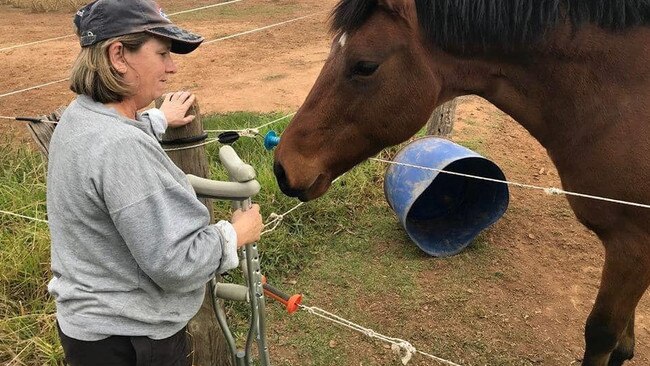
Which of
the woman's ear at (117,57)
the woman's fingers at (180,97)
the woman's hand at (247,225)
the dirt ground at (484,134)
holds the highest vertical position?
the woman's ear at (117,57)

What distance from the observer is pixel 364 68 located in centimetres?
203

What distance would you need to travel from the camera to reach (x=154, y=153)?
4.53 ft

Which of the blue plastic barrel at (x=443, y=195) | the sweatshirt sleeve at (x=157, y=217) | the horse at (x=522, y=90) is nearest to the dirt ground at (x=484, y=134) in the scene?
the blue plastic barrel at (x=443, y=195)

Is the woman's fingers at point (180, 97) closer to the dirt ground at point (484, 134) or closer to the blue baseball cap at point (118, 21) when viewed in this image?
the blue baseball cap at point (118, 21)

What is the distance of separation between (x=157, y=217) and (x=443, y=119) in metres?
3.76

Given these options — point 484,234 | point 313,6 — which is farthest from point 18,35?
point 484,234

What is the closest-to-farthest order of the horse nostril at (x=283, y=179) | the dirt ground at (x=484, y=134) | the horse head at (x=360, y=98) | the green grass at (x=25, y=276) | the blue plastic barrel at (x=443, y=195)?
the horse head at (x=360, y=98), the horse nostril at (x=283, y=179), the green grass at (x=25, y=276), the dirt ground at (x=484, y=134), the blue plastic barrel at (x=443, y=195)

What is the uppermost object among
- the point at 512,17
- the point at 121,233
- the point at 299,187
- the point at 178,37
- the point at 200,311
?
the point at 178,37

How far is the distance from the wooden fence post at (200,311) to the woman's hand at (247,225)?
61 centimetres

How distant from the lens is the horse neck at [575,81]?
192cm

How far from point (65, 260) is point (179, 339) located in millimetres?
444

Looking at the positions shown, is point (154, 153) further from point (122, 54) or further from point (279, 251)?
point (279, 251)

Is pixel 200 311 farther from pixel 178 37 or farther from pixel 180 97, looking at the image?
pixel 178 37

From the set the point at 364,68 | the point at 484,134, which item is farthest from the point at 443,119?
the point at 364,68
